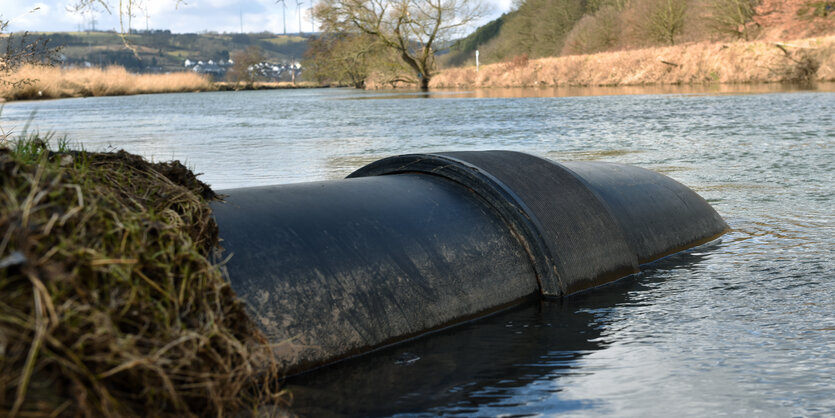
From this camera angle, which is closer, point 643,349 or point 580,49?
point 643,349

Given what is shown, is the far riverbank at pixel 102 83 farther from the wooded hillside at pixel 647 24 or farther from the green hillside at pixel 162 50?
the green hillside at pixel 162 50

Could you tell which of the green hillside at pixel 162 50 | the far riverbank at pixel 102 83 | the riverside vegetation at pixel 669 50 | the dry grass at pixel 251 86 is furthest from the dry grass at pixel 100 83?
the green hillside at pixel 162 50

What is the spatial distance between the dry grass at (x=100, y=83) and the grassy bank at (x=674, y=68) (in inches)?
753

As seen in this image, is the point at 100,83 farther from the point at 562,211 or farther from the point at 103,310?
the point at 103,310

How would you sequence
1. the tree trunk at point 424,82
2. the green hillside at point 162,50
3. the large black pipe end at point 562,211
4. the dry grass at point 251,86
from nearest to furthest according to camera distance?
1. the large black pipe end at point 562,211
2. the tree trunk at point 424,82
3. the dry grass at point 251,86
4. the green hillside at point 162,50

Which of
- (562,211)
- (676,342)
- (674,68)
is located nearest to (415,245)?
(562,211)

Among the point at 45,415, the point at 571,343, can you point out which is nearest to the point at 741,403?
the point at 571,343

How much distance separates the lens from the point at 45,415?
162 cm

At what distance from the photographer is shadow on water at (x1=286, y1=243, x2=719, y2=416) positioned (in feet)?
8.54

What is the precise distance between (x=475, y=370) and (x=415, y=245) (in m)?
0.59

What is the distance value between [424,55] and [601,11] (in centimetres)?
1845

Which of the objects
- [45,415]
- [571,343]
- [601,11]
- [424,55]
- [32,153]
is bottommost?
[571,343]

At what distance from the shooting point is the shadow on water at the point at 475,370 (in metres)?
2.60

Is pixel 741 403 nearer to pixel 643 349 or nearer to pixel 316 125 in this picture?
pixel 643 349
